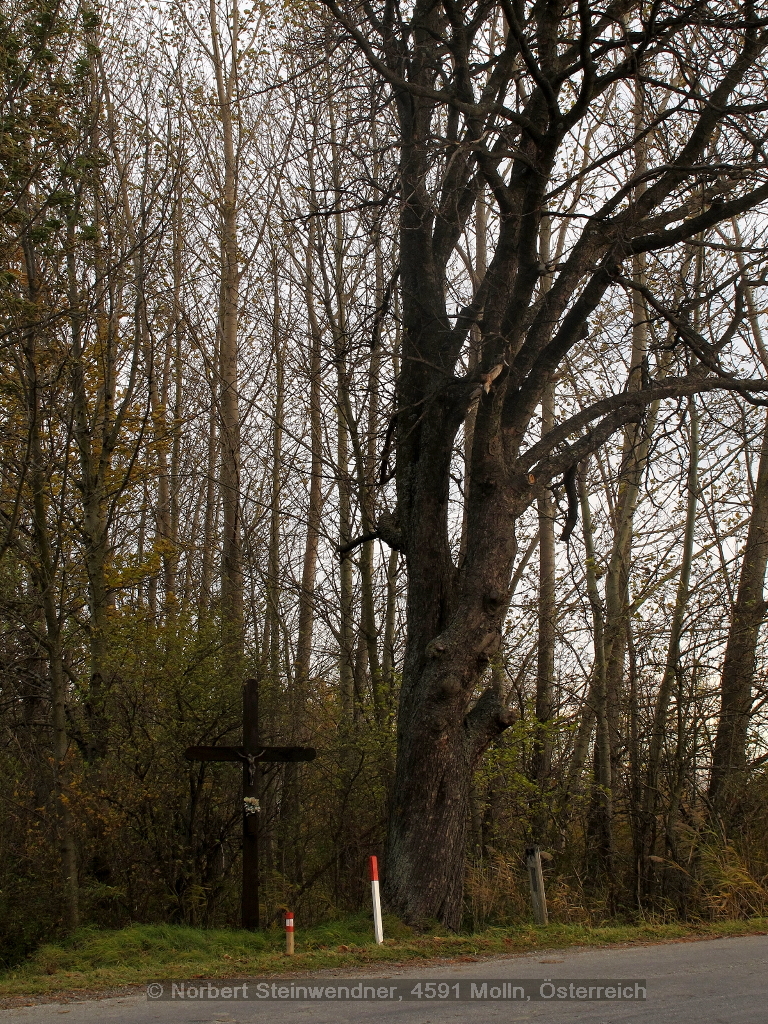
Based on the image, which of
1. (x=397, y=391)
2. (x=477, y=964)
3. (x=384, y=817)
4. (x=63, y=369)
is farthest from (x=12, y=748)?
(x=477, y=964)

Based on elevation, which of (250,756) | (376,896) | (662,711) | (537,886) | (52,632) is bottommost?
(537,886)

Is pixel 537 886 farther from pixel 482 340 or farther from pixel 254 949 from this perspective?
pixel 482 340

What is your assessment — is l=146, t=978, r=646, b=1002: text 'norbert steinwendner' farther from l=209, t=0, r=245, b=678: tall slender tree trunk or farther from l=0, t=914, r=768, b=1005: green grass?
l=209, t=0, r=245, b=678: tall slender tree trunk

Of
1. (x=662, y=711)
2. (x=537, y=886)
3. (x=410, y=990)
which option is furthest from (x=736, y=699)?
(x=410, y=990)

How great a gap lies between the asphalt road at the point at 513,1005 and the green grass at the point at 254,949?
46 centimetres

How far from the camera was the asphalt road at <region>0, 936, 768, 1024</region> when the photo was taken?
5.64 m

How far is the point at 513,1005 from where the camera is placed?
6.00 metres

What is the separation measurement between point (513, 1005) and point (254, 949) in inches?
128

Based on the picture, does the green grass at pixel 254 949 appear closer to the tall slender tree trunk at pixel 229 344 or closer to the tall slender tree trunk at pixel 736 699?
the tall slender tree trunk at pixel 736 699

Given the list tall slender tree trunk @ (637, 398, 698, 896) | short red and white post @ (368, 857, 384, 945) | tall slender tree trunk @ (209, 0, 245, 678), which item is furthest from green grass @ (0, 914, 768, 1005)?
tall slender tree trunk @ (209, 0, 245, 678)

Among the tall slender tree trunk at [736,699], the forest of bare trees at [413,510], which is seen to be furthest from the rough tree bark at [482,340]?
the tall slender tree trunk at [736,699]

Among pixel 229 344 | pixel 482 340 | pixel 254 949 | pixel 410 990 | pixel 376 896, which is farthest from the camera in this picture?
pixel 229 344

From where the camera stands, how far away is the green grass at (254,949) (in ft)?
24.0

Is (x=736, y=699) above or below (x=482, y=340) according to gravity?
below
